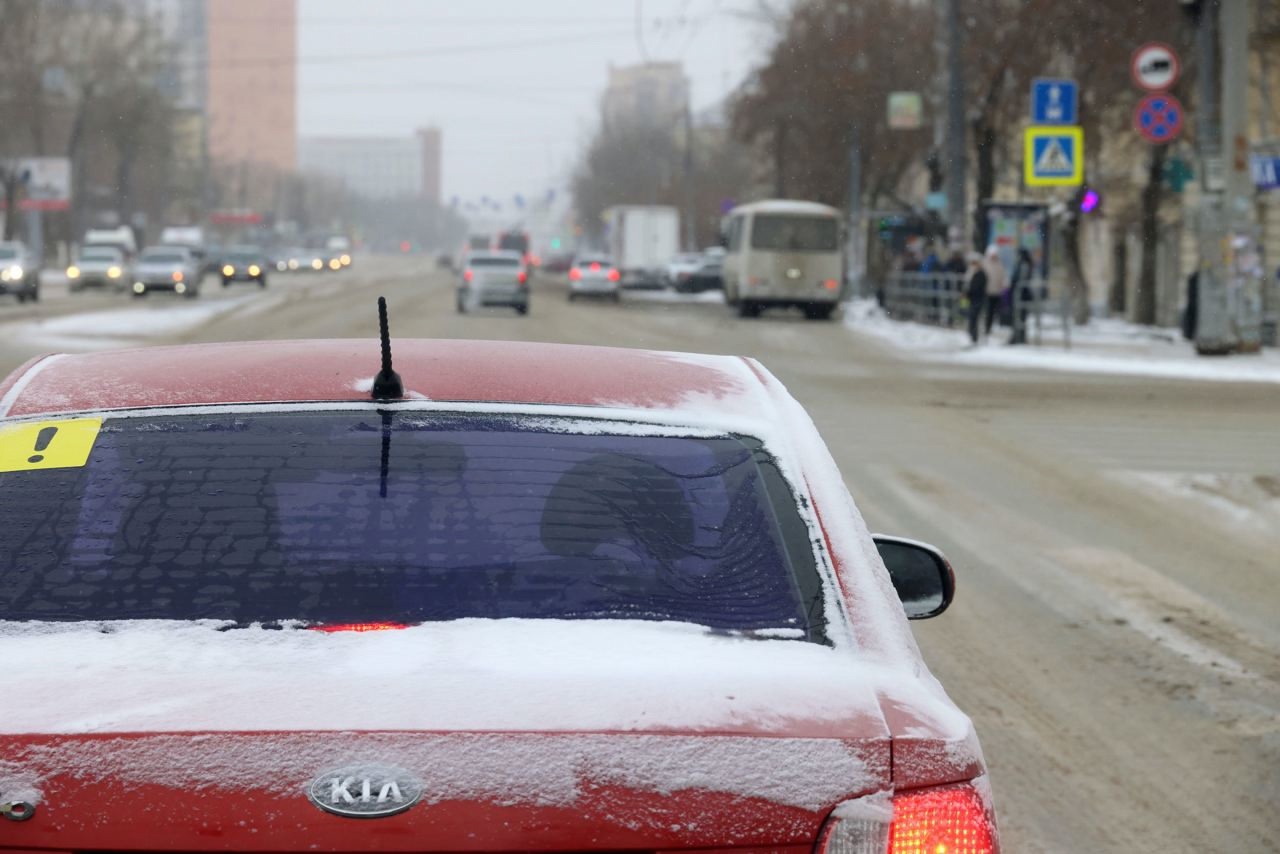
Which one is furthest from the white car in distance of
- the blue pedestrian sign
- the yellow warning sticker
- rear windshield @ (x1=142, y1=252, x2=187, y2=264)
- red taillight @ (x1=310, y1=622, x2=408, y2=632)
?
red taillight @ (x1=310, y1=622, x2=408, y2=632)

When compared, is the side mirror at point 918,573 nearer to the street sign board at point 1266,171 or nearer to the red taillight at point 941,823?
the red taillight at point 941,823

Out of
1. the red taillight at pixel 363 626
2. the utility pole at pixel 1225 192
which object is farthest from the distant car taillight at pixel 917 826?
the utility pole at pixel 1225 192

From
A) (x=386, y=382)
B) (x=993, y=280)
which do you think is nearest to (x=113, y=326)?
(x=993, y=280)

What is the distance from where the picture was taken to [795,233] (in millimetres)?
48062

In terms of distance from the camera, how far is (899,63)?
53500 millimetres

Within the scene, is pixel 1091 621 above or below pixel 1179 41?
below

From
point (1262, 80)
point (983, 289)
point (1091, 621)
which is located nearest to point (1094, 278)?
point (1262, 80)

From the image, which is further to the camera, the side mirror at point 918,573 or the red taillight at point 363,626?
the side mirror at point 918,573

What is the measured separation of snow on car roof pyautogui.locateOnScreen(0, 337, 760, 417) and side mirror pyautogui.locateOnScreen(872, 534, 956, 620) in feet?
1.35

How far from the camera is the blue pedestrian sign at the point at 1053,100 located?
2869cm

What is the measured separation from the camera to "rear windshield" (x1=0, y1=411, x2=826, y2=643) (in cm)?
281

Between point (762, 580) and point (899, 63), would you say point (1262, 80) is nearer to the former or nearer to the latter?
point (899, 63)

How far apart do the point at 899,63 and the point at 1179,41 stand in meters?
16.2

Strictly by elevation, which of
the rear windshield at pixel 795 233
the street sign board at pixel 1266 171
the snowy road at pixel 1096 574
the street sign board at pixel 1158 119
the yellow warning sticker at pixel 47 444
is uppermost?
the street sign board at pixel 1158 119
